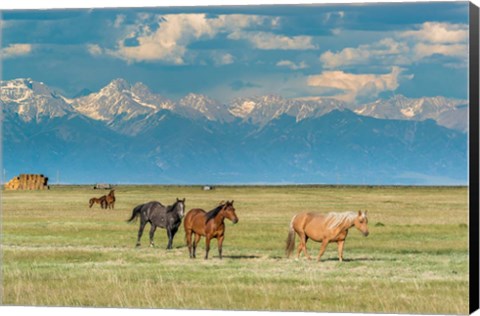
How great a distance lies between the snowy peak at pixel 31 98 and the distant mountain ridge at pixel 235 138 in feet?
0.85

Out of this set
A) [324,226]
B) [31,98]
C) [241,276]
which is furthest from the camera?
[31,98]

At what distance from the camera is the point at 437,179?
59.4 meters

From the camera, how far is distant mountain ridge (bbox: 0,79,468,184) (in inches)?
3024

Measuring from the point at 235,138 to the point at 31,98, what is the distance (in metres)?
22.9

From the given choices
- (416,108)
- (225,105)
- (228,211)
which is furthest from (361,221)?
(416,108)

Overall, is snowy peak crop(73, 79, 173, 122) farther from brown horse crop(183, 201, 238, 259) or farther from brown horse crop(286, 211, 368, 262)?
brown horse crop(286, 211, 368, 262)

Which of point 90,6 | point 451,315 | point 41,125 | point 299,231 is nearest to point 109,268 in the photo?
point 299,231

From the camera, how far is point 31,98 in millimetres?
111000

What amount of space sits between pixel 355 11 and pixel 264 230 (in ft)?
36.4

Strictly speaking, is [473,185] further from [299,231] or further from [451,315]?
[299,231]

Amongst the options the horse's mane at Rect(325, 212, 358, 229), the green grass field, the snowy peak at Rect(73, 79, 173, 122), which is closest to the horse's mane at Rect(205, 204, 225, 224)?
the green grass field

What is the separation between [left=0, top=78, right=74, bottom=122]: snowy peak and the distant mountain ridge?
0.26 metres

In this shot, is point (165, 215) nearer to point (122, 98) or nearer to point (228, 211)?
point (228, 211)

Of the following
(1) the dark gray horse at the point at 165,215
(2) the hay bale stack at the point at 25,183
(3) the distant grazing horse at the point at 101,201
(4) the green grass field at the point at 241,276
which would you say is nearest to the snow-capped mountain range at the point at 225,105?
(3) the distant grazing horse at the point at 101,201
